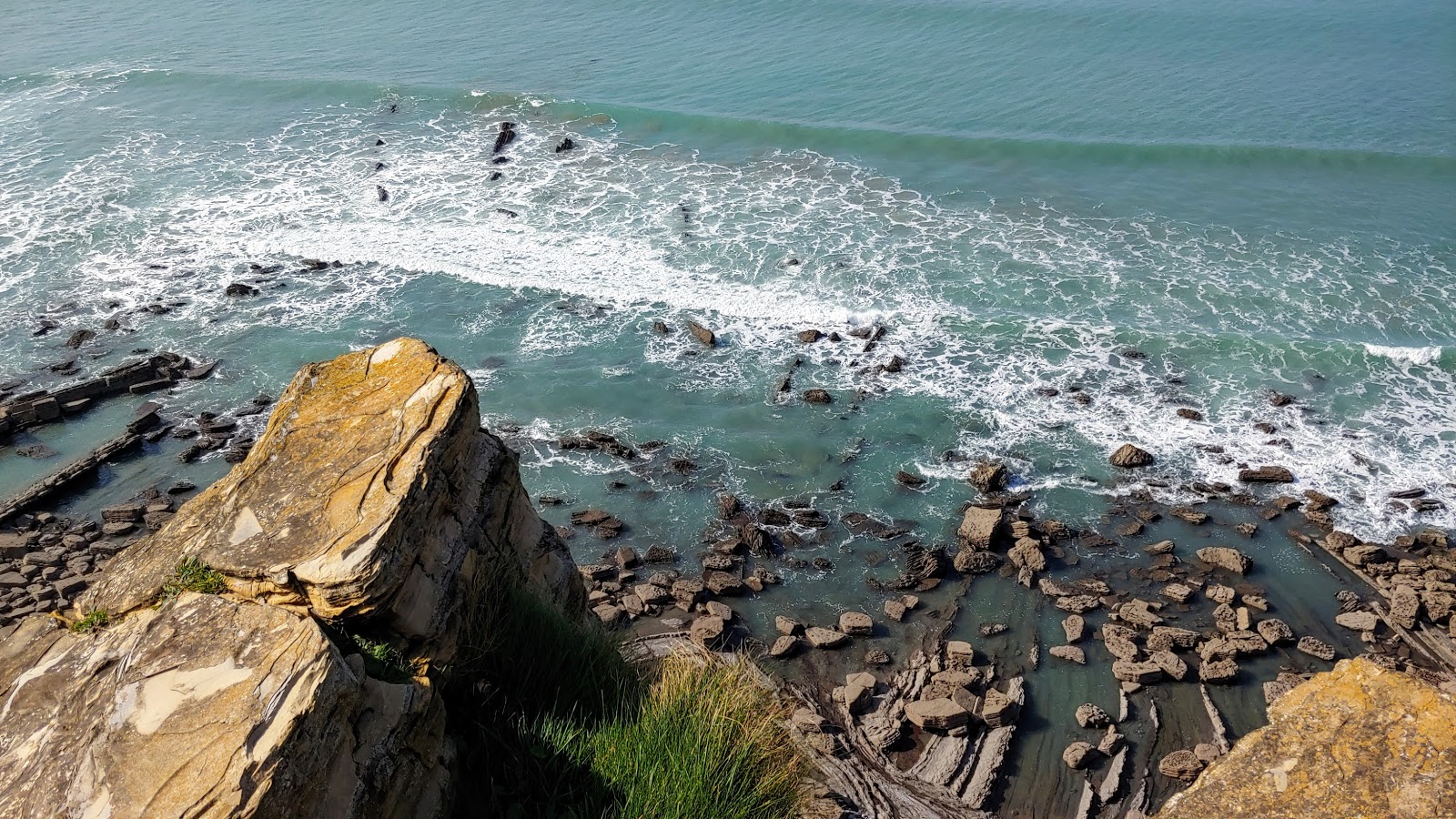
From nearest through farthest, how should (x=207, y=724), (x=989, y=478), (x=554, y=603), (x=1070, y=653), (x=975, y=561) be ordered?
(x=207, y=724)
(x=554, y=603)
(x=1070, y=653)
(x=975, y=561)
(x=989, y=478)

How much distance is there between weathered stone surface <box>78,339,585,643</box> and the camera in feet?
23.3

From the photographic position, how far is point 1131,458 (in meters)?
17.5

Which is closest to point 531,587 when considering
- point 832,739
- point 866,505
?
point 832,739

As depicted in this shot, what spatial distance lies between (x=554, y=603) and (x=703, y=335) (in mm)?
12126

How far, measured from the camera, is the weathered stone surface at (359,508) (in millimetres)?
7090

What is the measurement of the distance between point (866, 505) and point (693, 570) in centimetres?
309

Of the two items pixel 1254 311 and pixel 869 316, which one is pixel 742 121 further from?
pixel 1254 311

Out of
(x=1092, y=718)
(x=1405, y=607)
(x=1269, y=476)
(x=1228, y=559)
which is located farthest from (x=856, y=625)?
(x=1269, y=476)

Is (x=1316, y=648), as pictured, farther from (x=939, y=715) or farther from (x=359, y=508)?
(x=359, y=508)

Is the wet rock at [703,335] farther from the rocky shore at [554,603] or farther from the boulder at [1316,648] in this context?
the boulder at [1316,648]

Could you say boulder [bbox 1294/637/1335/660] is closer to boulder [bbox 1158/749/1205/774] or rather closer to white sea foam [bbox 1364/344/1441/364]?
boulder [bbox 1158/749/1205/774]

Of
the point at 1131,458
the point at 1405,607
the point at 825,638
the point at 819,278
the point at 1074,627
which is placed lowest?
the point at 825,638

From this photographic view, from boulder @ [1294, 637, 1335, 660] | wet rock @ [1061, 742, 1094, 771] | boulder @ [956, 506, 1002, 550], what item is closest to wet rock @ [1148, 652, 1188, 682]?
boulder @ [1294, 637, 1335, 660]

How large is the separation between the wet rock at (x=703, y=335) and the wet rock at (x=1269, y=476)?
9990 mm
